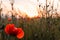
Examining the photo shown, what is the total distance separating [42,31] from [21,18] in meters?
1.07

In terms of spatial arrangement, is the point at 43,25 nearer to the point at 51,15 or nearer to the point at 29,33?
the point at 51,15

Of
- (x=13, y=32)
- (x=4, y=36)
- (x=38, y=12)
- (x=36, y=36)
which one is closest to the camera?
(x=13, y=32)

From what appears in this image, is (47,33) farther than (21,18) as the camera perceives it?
No

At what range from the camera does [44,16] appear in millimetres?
4434

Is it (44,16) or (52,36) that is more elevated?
(44,16)

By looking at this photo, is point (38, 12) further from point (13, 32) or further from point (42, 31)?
point (13, 32)

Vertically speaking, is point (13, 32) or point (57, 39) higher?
point (13, 32)

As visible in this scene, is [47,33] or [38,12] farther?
[38,12]

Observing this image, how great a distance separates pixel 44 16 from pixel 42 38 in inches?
40.2

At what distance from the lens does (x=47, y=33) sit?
12.2 feet

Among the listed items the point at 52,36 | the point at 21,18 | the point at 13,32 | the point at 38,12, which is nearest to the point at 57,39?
the point at 52,36

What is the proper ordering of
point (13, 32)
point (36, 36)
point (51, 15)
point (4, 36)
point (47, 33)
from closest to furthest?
point (13, 32)
point (4, 36)
point (36, 36)
point (47, 33)
point (51, 15)

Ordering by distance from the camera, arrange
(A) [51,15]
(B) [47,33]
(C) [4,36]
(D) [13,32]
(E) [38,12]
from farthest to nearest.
A: (E) [38,12], (A) [51,15], (B) [47,33], (C) [4,36], (D) [13,32]

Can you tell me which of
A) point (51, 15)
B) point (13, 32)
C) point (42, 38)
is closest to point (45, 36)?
point (42, 38)
